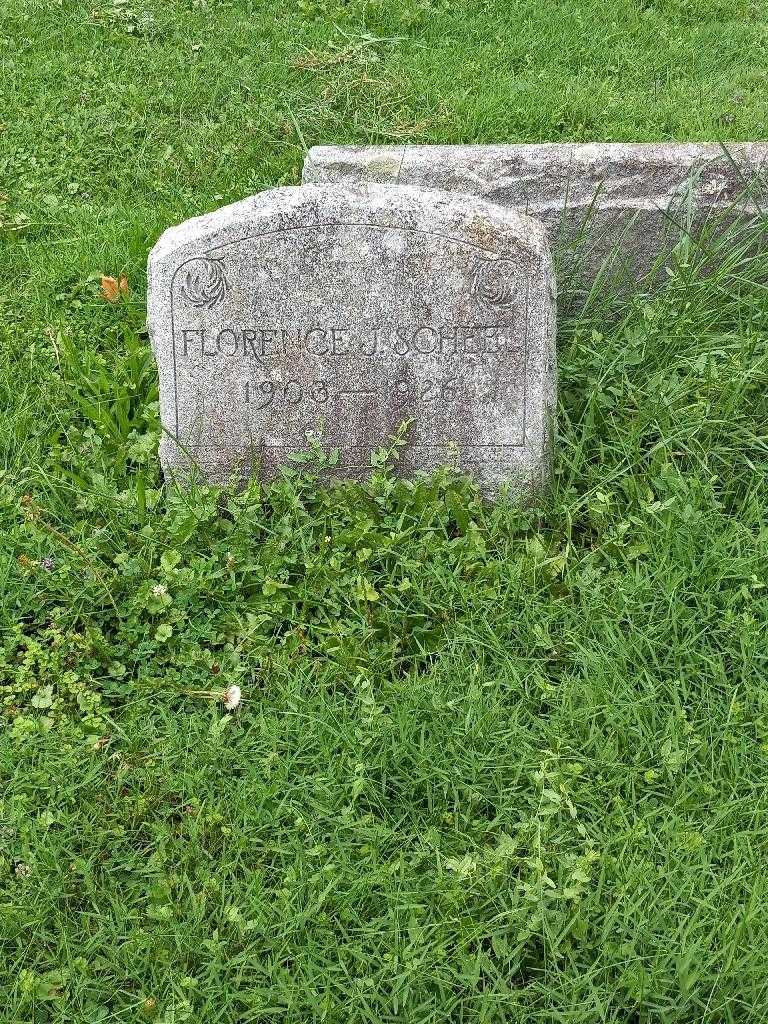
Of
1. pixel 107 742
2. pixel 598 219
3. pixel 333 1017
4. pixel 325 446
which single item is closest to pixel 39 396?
pixel 325 446

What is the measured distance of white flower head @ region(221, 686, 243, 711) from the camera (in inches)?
107

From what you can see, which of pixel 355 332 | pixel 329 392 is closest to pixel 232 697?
pixel 329 392

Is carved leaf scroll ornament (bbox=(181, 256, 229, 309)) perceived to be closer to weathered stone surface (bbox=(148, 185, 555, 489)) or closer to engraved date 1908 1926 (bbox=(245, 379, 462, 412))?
weathered stone surface (bbox=(148, 185, 555, 489))

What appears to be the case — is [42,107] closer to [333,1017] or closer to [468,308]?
[468,308]

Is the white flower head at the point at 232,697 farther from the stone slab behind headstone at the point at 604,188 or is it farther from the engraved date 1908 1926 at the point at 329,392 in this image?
the stone slab behind headstone at the point at 604,188

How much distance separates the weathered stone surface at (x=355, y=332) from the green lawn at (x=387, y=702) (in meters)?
0.18

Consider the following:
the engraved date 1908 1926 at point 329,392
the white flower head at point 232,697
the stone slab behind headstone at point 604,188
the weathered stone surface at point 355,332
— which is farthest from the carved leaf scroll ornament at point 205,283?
the white flower head at point 232,697

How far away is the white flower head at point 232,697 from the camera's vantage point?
2.71 m

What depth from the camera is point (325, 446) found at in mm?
3254

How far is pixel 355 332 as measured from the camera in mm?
3125

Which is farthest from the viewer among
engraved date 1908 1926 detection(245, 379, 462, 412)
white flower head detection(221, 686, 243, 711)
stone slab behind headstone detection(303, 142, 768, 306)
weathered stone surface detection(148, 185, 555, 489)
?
stone slab behind headstone detection(303, 142, 768, 306)

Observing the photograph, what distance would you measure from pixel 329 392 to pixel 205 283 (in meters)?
0.49

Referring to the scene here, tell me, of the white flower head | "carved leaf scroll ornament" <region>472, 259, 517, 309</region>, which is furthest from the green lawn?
Answer: "carved leaf scroll ornament" <region>472, 259, 517, 309</region>

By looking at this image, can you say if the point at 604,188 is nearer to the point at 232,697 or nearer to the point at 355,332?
the point at 355,332
